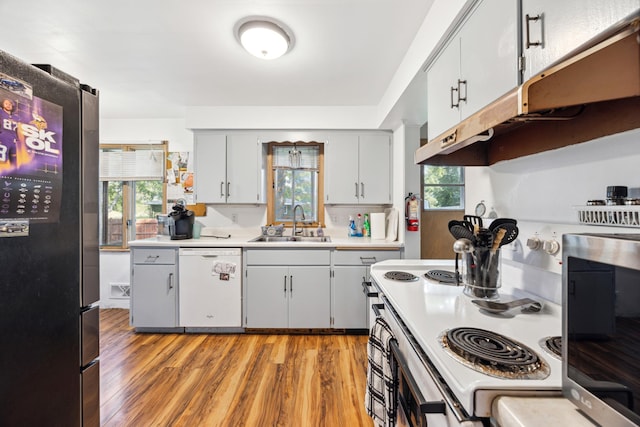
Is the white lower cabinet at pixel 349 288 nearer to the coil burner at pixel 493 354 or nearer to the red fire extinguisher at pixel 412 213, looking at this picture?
the red fire extinguisher at pixel 412 213

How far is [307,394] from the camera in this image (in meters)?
1.85

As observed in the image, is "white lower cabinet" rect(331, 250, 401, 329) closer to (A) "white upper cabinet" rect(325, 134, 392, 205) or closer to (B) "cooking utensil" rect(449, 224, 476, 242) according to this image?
(A) "white upper cabinet" rect(325, 134, 392, 205)

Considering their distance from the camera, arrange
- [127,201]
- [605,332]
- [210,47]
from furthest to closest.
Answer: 1. [127,201]
2. [210,47]
3. [605,332]

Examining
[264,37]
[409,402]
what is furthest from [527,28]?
[264,37]

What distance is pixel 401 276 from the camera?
59.8 inches

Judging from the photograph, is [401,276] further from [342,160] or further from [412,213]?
[342,160]

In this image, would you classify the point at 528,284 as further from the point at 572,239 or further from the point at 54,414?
the point at 54,414

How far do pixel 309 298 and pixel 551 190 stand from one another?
2.11 meters

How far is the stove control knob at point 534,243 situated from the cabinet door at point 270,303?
2.00 meters

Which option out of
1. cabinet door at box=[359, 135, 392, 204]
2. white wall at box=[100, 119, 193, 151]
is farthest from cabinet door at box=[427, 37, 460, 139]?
white wall at box=[100, 119, 193, 151]

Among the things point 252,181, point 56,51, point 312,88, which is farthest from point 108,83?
point 312,88

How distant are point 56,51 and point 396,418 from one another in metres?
3.12

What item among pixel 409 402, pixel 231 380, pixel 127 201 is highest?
pixel 127 201

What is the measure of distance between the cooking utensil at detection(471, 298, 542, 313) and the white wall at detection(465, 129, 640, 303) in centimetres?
10
